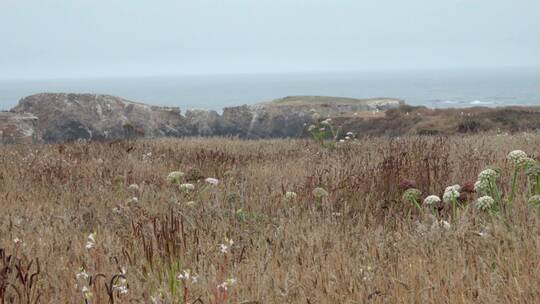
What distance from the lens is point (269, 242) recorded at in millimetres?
3992

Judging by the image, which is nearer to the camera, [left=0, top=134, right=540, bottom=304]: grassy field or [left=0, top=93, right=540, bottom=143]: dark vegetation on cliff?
[left=0, top=134, right=540, bottom=304]: grassy field

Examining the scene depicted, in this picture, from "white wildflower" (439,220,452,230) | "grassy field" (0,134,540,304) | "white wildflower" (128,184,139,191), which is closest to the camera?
"grassy field" (0,134,540,304)

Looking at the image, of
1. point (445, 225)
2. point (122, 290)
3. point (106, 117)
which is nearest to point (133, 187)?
point (122, 290)

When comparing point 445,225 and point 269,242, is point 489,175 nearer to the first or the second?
point 445,225

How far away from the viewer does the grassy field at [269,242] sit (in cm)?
280

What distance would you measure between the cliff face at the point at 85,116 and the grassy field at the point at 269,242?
4081 cm

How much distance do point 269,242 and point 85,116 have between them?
47.2 metres

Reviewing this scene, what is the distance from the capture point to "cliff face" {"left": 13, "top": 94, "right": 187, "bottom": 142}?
1847 inches

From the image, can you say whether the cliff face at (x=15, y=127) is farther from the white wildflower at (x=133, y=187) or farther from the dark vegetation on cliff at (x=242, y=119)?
the white wildflower at (x=133, y=187)

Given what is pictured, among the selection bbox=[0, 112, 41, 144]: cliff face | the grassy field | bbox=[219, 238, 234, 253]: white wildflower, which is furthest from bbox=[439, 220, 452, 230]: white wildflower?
bbox=[0, 112, 41, 144]: cliff face

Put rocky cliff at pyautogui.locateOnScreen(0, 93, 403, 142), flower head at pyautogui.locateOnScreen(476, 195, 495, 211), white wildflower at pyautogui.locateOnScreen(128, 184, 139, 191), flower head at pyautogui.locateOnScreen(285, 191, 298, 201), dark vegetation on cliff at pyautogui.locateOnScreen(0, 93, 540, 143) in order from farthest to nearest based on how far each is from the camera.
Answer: rocky cliff at pyautogui.locateOnScreen(0, 93, 403, 142) → dark vegetation on cliff at pyautogui.locateOnScreen(0, 93, 540, 143) → white wildflower at pyautogui.locateOnScreen(128, 184, 139, 191) → flower head at pyautogui.locateOnScreen(285, 191, 298, 201) → flower head at pyautogui.locateOnScreen(476, 195, 495, 211)

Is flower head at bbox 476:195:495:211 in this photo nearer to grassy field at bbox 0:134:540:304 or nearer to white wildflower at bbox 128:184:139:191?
grassy field at bbox 0:134:540:304

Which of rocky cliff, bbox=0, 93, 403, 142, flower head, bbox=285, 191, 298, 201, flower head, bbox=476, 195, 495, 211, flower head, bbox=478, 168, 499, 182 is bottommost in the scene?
rocky cliff, bbox=0, 93, 403, 142

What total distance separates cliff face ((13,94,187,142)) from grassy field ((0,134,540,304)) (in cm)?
4081
